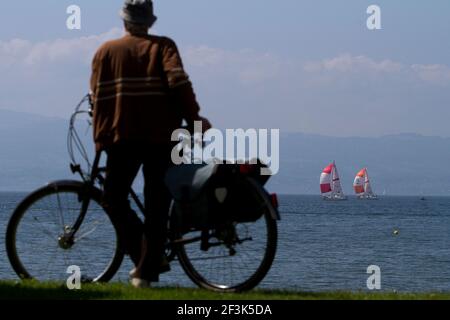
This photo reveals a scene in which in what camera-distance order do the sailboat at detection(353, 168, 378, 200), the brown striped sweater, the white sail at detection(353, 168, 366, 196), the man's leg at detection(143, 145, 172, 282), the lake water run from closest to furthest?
the brown striped sweater, the man's leg at detection(143, 145, 172, 282), the lake water, the white sail at detection(353, 168, 366, 196), the sailboat at detection(353, 168, 378, 200)

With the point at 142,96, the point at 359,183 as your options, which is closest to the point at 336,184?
the point at 359,183

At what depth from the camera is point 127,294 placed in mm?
6938

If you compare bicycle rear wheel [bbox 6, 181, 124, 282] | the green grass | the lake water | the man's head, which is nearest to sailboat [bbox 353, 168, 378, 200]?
the lake water

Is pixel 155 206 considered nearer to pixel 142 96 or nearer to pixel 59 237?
pixel 142 96

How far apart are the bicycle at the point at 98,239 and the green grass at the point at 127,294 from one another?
0.17 meters

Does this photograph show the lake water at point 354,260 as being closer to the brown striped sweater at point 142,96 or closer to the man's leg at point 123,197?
the man's leg at point 123,197

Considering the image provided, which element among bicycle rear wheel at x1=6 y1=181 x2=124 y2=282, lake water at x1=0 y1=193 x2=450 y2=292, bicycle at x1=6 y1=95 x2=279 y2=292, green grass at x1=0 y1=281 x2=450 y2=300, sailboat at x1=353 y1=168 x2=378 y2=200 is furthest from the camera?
sailboat at x1=353 y1=168 x2=378 y2=200

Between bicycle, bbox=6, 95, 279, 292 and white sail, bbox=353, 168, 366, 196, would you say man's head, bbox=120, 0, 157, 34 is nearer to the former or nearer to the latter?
bicycle, bbox=6, 95, 279, 292

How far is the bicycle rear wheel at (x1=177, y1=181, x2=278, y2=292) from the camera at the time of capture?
23.2 feet

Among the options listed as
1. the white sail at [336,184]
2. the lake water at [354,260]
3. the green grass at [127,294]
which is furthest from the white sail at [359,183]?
the green grass at [127,294]

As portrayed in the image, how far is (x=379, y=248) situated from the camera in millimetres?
80312

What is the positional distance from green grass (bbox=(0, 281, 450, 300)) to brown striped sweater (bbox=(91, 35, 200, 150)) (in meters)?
1.06
